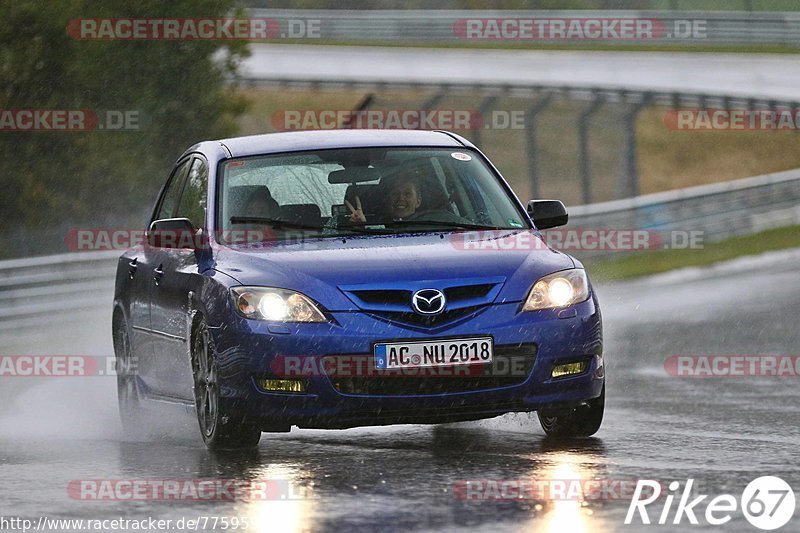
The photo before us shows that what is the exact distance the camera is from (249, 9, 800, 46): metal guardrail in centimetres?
5044

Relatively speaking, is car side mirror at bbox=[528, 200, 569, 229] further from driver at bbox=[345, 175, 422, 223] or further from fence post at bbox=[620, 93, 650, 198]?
fence post at bbox=[620, 93, 650, 198]

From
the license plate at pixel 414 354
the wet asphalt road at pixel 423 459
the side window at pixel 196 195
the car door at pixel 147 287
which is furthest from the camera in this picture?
the car door at pixel 147 287

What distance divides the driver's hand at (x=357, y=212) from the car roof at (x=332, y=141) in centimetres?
44

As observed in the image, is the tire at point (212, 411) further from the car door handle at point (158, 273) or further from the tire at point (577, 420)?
the tire at point (577, 420)

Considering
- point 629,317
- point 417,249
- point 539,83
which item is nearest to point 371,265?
point 417,249

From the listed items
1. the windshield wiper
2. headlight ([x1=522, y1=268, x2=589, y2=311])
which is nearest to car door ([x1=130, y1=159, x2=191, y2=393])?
the windshield wiper

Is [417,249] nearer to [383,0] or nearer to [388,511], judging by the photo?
[388,511]

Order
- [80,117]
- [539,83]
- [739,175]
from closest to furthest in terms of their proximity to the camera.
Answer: [80,117] → [539,83] → [739,175]

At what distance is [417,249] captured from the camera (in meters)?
8.88

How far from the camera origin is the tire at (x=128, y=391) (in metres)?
10.9

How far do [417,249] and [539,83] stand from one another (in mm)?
30139

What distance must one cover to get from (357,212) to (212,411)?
4.46 ft

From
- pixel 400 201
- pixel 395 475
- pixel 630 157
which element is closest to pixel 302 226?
pixel 400 201

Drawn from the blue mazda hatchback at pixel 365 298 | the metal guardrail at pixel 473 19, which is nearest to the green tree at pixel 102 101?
the metal guardrail at pixel 473 19
